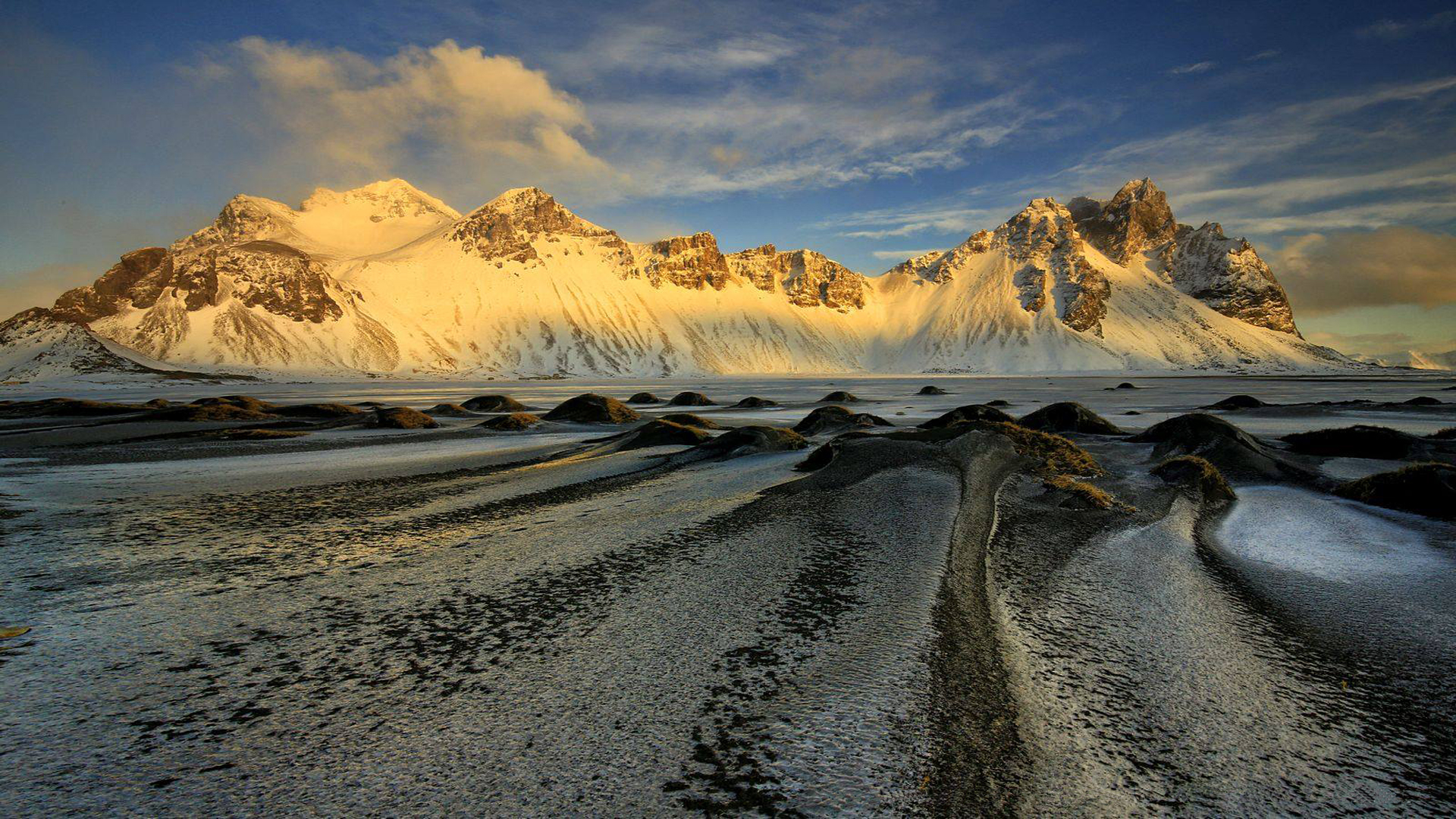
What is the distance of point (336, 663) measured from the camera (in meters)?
2.90

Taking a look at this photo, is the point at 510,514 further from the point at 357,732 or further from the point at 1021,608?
the point at 1021,608

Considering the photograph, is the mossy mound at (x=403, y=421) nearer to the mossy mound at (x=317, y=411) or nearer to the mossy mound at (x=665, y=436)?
the mossy mound at (x=317, y=411)

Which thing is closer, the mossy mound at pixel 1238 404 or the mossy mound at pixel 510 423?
the mossy mound at pixel 510 423

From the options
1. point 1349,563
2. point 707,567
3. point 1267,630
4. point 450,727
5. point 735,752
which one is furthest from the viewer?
point 1349,563

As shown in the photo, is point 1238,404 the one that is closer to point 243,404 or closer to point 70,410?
point 243,404

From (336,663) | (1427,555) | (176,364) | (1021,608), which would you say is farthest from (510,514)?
(176,364)

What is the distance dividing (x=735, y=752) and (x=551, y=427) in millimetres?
17473

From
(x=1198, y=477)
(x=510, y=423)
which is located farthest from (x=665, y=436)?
(x=1198, y=477)

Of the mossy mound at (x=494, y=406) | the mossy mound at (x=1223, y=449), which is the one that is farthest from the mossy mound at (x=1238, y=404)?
the mossy mound at (x=494, y=406)

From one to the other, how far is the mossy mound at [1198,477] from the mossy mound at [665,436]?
7.33m

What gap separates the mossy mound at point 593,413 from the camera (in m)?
21.2

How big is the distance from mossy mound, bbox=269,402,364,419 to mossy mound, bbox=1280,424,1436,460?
24.4 meters

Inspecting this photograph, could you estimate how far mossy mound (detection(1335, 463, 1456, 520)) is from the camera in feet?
21.2

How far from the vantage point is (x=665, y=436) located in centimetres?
1252
